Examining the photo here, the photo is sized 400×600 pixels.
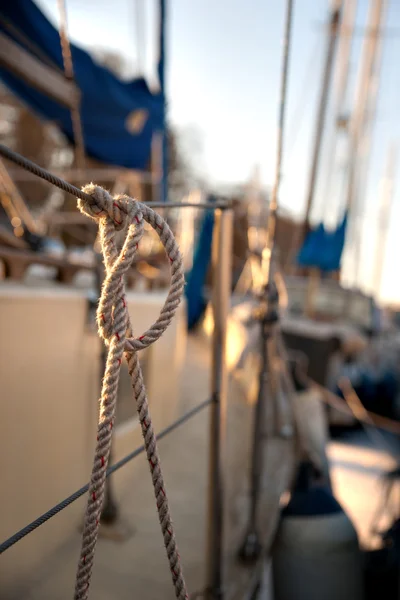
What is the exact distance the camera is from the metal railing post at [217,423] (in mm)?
1652

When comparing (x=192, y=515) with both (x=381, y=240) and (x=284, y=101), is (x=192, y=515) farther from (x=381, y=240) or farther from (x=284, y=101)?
(x=381, y=240)

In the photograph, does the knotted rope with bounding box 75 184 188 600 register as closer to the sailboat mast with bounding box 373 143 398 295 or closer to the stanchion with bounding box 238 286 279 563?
the stanchion with bounding box 238 286 279 563

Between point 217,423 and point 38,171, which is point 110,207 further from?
point 217,423

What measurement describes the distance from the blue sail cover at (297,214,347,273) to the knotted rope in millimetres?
8240

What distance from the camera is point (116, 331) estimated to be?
0.74 meters

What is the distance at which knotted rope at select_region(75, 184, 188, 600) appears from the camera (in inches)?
28.9

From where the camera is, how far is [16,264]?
2.02 m

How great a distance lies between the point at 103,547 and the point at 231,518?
68 centimetres

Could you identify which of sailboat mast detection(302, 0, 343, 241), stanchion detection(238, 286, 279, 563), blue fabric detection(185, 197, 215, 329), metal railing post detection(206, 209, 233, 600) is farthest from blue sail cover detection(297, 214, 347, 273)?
metal railing post detection(206, 209, 233, 600)

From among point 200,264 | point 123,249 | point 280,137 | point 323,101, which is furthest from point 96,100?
point 323,101

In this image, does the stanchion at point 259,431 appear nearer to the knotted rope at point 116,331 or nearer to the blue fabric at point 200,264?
the knotted rope at point 116,331

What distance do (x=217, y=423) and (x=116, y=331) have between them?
101 centimetres

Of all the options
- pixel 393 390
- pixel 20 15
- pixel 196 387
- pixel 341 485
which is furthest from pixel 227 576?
pixel 393 390

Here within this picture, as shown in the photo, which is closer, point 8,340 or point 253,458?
point 8,340
